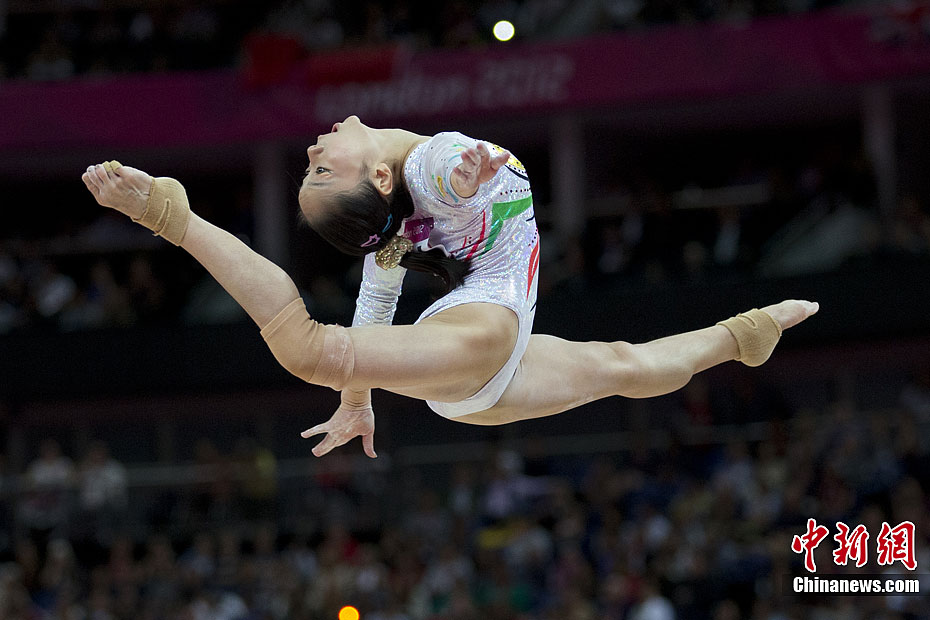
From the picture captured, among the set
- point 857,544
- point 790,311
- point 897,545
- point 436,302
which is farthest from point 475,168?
point 897,545

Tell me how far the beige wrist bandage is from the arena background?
4441 mm

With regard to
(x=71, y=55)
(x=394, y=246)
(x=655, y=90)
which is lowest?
(x=394, y=246)

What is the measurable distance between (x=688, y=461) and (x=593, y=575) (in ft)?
5.71

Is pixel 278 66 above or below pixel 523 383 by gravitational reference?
above

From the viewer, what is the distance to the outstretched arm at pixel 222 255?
4.25 m

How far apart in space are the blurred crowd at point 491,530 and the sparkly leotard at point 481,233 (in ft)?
Result: 17.2

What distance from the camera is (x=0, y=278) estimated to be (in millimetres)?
15844

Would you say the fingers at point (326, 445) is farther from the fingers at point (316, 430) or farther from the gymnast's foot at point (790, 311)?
the gymnast's foot at point (790, 311)

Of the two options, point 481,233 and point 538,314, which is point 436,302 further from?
point 538,314

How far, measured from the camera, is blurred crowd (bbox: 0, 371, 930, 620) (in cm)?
1044

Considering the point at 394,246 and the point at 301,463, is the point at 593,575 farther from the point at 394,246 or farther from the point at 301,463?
the point at 394,246

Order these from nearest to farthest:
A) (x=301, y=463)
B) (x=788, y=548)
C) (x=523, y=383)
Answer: (x=523, y=383) → (x=788, y=548) → (x=301, y=463)

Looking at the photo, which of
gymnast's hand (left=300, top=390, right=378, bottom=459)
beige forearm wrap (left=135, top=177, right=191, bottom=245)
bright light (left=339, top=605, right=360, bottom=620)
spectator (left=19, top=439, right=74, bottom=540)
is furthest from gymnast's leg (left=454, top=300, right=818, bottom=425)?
spectator (left=19, top=439, right=74, bottom=540)

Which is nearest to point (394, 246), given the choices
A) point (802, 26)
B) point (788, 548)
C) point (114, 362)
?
point (788, 548)
